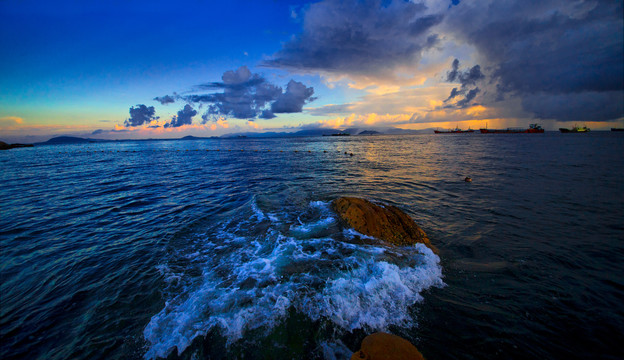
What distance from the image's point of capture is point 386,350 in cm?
332

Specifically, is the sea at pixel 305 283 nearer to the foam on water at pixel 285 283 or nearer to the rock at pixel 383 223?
the foam on water at pixel 285 283

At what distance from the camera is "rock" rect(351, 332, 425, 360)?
128 inches

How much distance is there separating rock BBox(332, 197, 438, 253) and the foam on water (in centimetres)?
50

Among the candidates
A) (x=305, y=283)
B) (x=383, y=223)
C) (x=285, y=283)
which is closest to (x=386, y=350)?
(x=305, y=283)

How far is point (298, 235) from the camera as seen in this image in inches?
366

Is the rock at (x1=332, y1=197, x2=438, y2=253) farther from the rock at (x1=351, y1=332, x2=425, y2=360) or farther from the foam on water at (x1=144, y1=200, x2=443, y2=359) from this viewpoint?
the rock at (x1=351, y1=332, x2=425, y2=360)

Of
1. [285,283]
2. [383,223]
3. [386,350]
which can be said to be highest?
[386,350]

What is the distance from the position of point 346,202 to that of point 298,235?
2.85 m

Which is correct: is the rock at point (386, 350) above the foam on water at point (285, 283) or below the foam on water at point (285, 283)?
above

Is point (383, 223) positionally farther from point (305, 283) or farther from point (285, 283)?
point (285, 283)

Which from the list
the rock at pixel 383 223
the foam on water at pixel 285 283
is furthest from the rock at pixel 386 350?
the rock at pixel 383 223

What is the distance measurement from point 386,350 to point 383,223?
6.05 metres

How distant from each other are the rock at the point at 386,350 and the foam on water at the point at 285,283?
149 centimetres

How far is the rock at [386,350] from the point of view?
325cm
